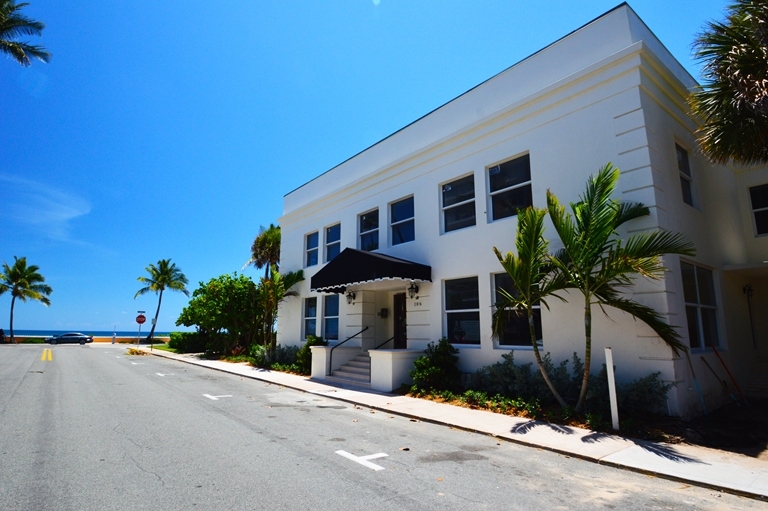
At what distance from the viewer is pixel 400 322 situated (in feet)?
48.8

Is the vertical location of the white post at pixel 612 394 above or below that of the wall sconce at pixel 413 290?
below

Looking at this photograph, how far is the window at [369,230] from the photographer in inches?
612

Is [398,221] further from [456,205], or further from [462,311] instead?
[462,311]

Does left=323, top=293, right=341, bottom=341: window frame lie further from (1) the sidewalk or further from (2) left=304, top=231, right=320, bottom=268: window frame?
(1) the sidewalk

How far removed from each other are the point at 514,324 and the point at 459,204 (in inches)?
155

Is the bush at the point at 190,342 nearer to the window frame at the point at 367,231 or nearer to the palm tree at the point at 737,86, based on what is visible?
the window frame at the point at 367,231

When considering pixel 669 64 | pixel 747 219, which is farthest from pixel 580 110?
pixel 747 219

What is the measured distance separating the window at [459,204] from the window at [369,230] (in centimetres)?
338

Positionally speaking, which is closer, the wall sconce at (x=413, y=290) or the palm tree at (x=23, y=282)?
the wall sconce at (x=413, y=290)

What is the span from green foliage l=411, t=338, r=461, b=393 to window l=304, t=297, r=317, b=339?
7783 millimetres

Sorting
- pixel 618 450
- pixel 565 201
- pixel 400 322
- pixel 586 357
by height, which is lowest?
pixel 618 450

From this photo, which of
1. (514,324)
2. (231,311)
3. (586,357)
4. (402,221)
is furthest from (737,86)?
→ (231,311)

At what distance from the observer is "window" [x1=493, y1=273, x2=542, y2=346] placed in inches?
394

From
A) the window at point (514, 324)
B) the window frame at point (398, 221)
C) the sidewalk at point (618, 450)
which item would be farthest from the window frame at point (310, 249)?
the sidewalk at point (618, 450)
